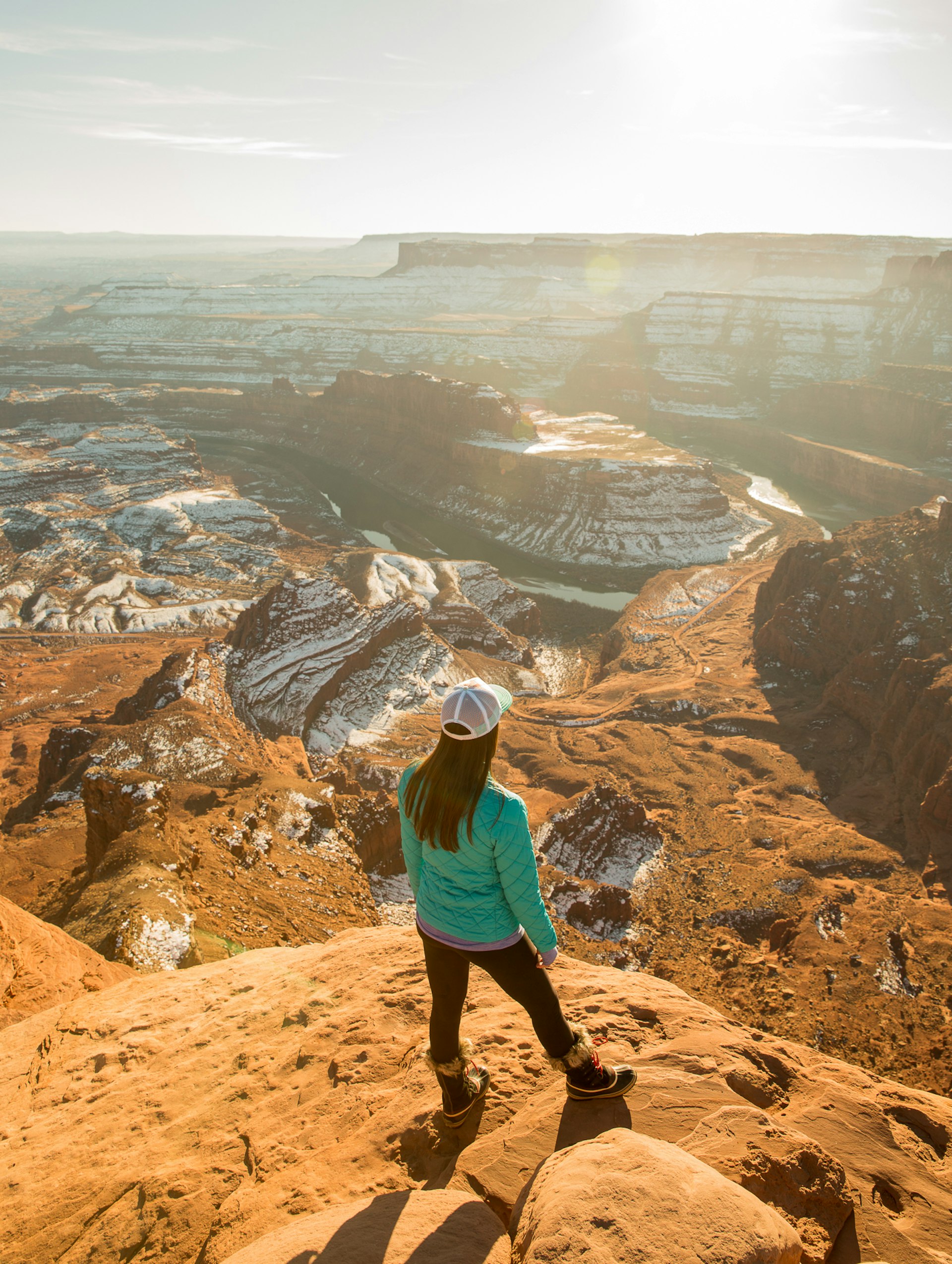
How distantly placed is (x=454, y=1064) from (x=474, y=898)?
3.35 ft

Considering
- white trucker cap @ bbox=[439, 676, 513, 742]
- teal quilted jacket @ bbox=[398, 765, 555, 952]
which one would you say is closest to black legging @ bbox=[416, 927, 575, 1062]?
teal quilted jacket @ bbox=[398, 765, 555, 952]

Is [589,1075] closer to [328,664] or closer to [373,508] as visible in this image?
[328,664]

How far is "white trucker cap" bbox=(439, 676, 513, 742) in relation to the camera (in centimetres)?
316

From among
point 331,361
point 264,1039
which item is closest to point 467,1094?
point 264,1039

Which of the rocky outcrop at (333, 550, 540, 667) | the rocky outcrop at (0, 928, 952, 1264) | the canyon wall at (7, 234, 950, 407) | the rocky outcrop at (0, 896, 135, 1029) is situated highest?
the canyon wall at (7, 234, 950, 407)

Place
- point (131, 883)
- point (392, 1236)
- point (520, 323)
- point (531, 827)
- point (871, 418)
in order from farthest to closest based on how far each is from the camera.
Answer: point (520, 323) < point (871, 418) < point (531, 827) < point (131, 883) < point (392, 1236)

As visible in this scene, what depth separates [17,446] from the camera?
53469 mm

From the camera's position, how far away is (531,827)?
43.1ft

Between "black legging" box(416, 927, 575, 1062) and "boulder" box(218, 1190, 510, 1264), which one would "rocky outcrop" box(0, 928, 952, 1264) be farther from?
"black legging" box(416, 927, 575, 1062)

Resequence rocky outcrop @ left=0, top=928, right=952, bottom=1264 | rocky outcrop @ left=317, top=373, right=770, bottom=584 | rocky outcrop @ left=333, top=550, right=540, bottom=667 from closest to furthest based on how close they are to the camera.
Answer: rocky outcrop @ left=0, top=928, right=952, bottom=1264
rocky outcrop @ left=333, top=550, right=540, bottom=667
rocky outcrop @ left=317, top=373, right=770, bottom=584

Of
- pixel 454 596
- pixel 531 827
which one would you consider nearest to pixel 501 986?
pixel 531 827

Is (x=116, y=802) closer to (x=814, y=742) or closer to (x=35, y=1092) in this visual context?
(x=35, y=1092)

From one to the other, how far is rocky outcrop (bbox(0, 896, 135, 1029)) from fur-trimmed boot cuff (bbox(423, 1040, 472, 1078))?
3066 millimetres

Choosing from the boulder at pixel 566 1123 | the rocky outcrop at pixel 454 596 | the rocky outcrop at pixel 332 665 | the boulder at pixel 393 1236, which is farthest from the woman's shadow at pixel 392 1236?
the rocky outcrop at pixel 454 596
